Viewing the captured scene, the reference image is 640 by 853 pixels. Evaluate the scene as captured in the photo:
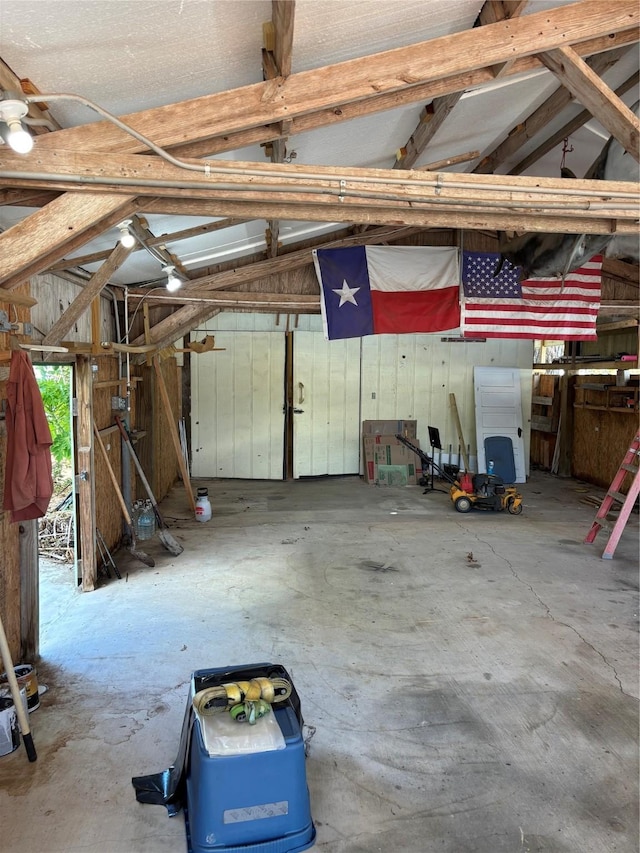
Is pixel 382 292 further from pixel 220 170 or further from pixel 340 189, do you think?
pixel 220 170

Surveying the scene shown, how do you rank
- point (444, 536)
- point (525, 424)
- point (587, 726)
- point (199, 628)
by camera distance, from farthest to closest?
point (525, 424), point (444, 536), point (199, 628), point (587, 726)

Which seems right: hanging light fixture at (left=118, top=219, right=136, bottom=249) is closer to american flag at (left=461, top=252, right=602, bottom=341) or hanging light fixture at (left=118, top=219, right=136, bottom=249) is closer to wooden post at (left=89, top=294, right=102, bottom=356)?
wooden post at (left=89, top=294, right=102, bottom=356)

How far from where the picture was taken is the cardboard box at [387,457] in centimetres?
902

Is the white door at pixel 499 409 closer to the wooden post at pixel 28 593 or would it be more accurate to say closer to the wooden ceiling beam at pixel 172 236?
the wooden ceiling beam at pixel 172 236

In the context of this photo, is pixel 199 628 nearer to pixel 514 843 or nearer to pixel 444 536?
pixel 514 843

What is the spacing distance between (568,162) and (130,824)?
633 cm

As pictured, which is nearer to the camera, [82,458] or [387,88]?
[387,88]

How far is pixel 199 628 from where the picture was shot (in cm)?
402

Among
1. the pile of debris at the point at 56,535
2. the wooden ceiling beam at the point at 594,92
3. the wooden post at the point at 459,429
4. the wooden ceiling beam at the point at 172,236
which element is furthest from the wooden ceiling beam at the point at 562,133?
the pile of debris at the point at 56,535

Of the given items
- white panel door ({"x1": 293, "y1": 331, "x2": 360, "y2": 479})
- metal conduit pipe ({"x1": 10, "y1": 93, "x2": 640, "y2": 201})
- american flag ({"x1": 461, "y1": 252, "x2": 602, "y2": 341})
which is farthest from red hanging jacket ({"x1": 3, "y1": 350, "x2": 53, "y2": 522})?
white panel door ({"x1": 293, "y1": 331, "x2": 360, "y2": 479})

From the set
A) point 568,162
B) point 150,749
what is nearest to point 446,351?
point 568,162

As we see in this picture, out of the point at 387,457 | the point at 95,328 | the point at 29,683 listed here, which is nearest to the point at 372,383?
the point at 387,457

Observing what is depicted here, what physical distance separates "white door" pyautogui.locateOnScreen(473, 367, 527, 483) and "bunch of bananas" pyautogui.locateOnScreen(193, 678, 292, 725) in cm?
742

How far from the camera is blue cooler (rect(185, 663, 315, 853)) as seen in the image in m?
2.02
